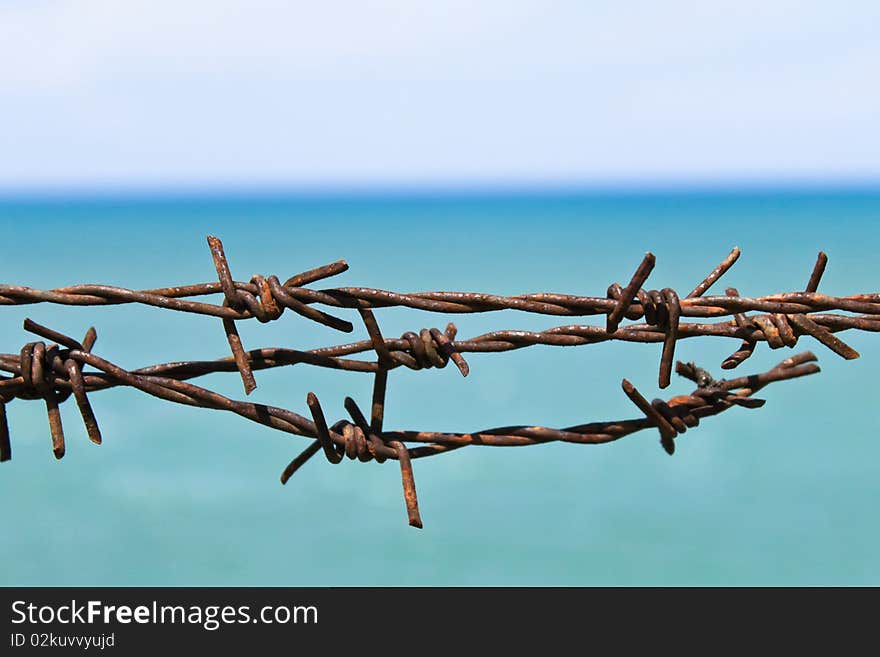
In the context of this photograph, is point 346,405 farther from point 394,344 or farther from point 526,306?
point 526,306

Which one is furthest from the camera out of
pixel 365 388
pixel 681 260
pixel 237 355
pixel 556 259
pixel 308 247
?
pixel 308 247

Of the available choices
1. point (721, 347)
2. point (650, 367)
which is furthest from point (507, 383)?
point (721, 347)

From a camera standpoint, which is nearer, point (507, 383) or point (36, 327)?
point (36, 327)

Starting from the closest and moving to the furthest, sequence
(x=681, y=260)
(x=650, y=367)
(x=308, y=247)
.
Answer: (x=650, y=367)
(x=681, y=260)
(x=308, y=247)

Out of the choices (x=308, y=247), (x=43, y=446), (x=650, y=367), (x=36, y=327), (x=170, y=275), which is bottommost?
(x=36, y=327)

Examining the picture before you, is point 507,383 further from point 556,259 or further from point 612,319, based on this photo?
point 556,259

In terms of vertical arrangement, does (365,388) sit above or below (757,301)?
above

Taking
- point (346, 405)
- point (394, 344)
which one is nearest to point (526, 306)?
point (394, 344)

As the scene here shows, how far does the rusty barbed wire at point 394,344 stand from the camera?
51.0 inches

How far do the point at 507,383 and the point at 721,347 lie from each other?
5681 mm

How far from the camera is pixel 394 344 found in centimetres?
132

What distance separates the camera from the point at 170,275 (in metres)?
44.1

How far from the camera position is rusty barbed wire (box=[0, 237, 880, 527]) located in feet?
4.25

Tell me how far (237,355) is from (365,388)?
1564 centimetres
